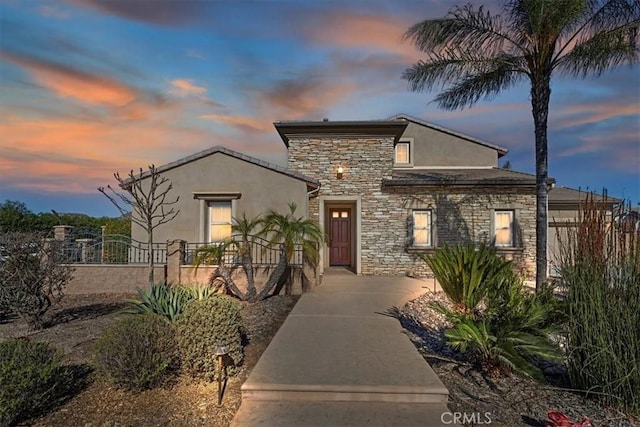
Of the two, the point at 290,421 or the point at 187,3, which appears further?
the point at 187,3

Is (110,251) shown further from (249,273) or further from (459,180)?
(459,180)

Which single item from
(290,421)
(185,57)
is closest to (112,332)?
(290,421)

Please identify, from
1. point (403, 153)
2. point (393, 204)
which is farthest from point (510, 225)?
point (403, 153)

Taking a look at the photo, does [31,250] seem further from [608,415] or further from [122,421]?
[608,415]

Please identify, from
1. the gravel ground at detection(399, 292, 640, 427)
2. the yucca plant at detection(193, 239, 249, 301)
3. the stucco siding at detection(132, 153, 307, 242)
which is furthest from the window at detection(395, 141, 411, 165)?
the gravel ground at detection(399, 292, 640, 427)

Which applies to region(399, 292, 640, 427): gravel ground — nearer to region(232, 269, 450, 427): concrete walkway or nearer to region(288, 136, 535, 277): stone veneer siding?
region(232, 269, 450, 427): concrete walkway

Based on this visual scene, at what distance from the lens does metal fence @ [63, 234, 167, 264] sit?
35.4 feet

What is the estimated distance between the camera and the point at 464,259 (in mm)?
6582

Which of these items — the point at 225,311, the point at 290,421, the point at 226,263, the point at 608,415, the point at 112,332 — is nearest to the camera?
the point at 290,421

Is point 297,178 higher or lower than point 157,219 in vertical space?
higher

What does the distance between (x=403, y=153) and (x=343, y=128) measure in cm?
540

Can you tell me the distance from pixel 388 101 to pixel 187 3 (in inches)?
380

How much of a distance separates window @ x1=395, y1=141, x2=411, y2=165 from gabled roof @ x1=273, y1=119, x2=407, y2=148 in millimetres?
3909

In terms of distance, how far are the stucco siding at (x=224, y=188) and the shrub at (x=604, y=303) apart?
8403 mm
